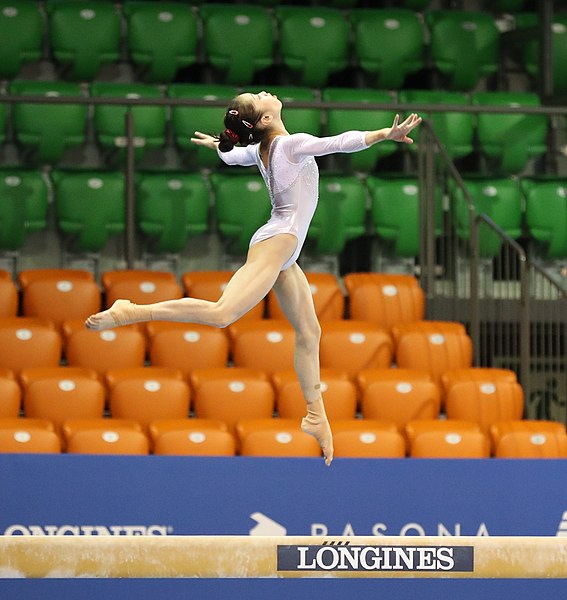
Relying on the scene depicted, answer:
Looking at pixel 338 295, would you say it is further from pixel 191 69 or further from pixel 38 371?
pixel 191 69

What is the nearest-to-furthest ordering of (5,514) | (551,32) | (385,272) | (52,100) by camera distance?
(5,514) → (52,100) → (385,272) → (551,32)

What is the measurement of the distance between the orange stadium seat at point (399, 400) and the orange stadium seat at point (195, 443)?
108 cm

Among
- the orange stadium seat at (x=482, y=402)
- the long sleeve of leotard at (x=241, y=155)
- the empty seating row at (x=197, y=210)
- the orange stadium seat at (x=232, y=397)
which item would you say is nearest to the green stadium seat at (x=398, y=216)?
the empty seating row at (x=197, y=210)

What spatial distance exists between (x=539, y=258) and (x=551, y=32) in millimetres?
1956

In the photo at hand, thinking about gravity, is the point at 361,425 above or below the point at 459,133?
below

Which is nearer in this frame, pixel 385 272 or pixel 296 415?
pixel 296 415

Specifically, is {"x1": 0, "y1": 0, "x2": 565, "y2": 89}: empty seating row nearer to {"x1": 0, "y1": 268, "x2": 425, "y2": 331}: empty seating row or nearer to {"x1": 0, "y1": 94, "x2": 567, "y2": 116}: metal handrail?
{"x1": 0, "y1": 94, "x2": 567, "y2": 116}: metal handrail

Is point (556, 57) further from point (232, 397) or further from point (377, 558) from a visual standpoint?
point (377, 558)

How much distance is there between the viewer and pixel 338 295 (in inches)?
364

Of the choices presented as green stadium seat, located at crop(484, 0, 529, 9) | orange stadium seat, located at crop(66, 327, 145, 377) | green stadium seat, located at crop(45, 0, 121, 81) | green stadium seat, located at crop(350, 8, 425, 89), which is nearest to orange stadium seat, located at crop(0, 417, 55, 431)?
orange stadium seat, located at crop(66, 327, 145, 377)

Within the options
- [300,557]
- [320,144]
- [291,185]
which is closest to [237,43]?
[291,185]

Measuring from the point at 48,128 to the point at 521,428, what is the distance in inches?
159

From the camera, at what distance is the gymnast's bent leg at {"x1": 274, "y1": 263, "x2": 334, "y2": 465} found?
5.44m

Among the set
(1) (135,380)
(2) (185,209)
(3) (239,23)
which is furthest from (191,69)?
(1) (135,380)
